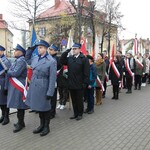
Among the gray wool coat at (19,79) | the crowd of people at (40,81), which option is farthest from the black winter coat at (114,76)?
the gray wool coat at (19,79)

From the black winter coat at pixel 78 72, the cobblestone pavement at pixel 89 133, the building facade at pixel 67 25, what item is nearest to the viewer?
the cobblestone pavement at pixel 89 133

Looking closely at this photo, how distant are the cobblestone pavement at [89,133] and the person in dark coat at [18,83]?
1.58 feet

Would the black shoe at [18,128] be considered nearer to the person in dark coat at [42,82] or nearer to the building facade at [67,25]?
the person in dark coat at [42,82]

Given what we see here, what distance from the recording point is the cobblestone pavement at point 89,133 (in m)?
5.46

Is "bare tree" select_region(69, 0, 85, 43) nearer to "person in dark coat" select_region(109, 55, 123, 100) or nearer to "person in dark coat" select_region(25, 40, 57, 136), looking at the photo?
"person in dark coat" select_region(109, 55, 123, 100)

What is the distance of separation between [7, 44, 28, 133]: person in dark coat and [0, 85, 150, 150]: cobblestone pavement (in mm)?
482

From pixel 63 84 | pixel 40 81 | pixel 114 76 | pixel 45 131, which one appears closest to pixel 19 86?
pixel 40 81

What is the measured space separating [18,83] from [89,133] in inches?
75.2

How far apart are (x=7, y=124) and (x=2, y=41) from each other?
249ft

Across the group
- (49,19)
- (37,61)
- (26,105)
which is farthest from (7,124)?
(49,19)

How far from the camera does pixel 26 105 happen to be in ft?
21.3

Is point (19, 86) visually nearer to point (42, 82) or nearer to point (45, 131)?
point (42, 82)

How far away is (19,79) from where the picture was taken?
21.6 ft

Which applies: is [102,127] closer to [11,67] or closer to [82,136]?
[82,136]
